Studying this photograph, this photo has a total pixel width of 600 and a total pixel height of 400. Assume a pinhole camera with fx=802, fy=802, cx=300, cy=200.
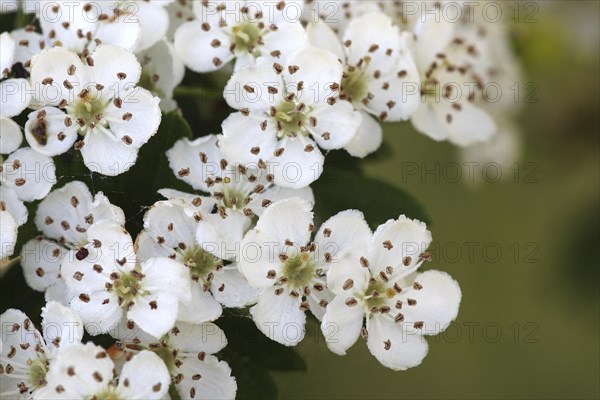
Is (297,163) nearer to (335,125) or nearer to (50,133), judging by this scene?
(335,125)

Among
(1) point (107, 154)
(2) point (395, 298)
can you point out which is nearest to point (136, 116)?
(1) point (107, 154)

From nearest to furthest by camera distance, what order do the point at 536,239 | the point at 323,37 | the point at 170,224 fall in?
the point at 170,224 < the point at 323,37 < the point at 536,239

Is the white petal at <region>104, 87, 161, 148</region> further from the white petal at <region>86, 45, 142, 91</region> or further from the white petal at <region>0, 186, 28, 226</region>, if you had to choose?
the white petal at <region>0, 186, 28, 226</region>

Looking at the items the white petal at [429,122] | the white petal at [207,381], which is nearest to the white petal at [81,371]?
the white petal at [207,381]

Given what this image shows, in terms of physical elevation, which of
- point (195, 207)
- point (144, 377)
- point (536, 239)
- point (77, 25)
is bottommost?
point (536, 239)

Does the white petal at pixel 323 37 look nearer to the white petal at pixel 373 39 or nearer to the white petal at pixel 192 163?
the white petal at pixel 373 39

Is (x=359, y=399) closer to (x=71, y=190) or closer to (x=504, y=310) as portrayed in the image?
(x=504, y=310)

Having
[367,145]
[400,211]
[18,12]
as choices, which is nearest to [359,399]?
[400,211]
